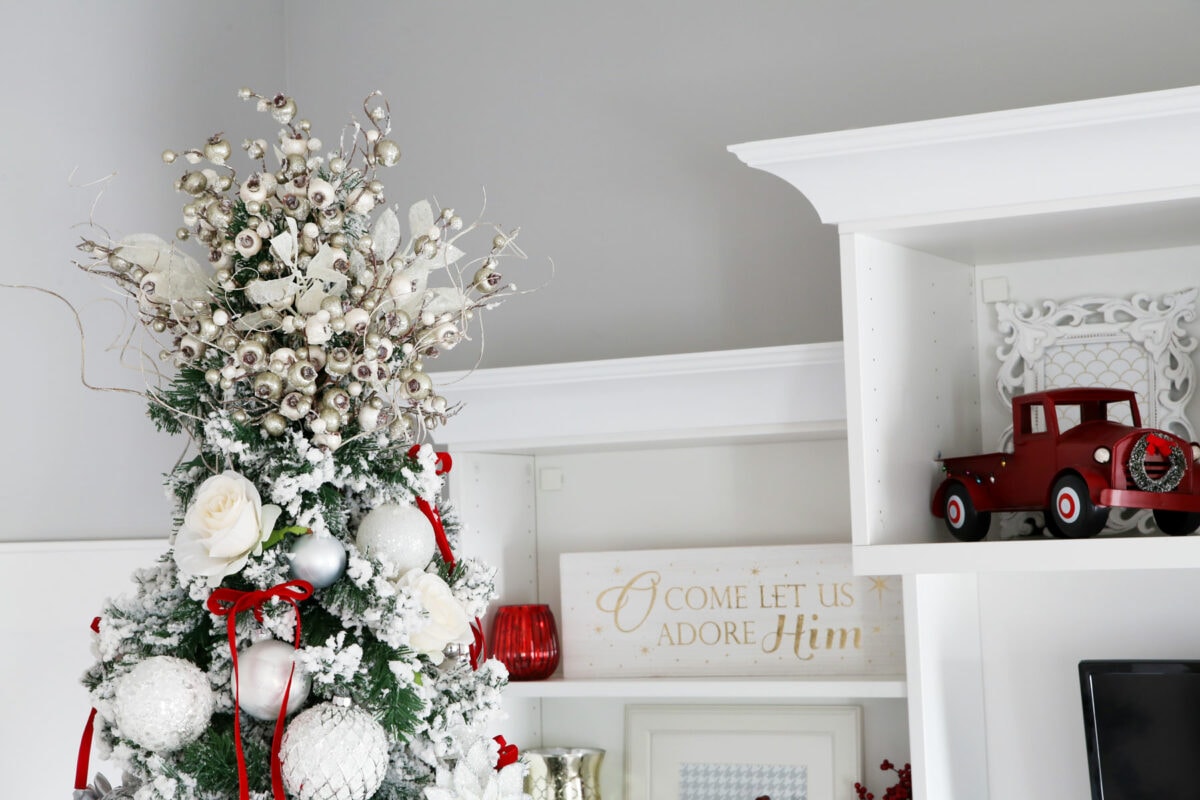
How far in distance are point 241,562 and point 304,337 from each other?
18cm

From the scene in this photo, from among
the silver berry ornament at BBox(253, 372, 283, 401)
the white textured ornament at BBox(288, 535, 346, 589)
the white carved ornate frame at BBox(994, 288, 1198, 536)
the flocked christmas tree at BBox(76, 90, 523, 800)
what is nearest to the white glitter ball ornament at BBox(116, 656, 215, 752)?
the flocked christmas tree at BBox(76, 90, 523, 800)

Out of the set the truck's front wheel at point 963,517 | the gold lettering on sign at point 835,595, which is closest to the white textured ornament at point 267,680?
the truck's front wheel at point 963,517

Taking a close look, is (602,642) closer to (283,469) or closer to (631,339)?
(631,339)

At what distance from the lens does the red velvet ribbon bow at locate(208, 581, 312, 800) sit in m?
0.84

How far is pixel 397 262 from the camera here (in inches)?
38.0

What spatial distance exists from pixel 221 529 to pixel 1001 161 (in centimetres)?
88

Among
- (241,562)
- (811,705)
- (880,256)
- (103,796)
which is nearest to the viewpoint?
(241,562)

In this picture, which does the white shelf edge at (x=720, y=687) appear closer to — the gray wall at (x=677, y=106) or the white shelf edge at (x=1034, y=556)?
the white shelf edge at (x=1034, y=556)

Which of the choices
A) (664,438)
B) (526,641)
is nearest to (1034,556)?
(664,438)

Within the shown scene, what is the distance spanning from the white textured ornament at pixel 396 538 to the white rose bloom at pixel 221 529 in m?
0.08

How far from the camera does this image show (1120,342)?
1.51 m

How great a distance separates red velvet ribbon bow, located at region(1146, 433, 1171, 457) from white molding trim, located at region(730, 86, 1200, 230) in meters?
0.26

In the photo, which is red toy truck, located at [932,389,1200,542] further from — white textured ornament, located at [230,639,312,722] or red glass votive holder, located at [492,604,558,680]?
white textured ornament, located at [230,639,312,722]

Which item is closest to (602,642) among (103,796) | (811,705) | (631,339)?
(811,705)
